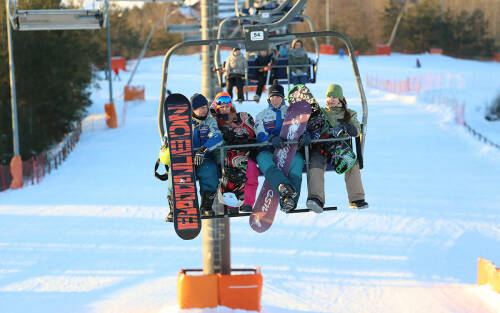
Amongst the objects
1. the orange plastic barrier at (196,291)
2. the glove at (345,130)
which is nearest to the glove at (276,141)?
the glove at (345,130)

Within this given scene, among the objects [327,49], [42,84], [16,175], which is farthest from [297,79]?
[327,49]

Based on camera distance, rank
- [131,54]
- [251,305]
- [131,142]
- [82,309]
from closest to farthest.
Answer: [251,305], [82,309], [131,142], [131,54]

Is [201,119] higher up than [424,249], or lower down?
higher up

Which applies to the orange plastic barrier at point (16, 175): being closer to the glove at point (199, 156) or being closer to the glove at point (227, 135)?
the glove at point (227, 135)

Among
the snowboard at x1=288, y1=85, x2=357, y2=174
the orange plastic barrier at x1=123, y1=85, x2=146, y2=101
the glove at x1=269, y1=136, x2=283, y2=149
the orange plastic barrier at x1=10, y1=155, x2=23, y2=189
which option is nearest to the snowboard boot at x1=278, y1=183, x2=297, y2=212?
the glove at x1=269, y1=136, x2=283, y2=149

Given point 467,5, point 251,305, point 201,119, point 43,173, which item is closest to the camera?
point 201,119

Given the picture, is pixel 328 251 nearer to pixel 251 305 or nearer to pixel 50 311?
pixel 251 305

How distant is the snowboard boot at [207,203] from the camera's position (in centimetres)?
628

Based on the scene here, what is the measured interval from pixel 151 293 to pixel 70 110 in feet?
61.2

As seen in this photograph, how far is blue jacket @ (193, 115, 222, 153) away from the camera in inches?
Result: 239

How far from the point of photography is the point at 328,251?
1238 centimetres

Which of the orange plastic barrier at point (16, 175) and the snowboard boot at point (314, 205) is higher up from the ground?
the snowboard boot at point (314, 205)

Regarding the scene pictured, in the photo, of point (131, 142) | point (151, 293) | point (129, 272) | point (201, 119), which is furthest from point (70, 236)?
point (131, 142)

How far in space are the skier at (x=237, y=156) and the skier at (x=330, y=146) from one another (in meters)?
0.55
